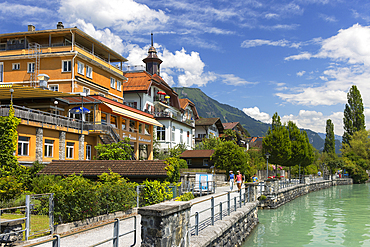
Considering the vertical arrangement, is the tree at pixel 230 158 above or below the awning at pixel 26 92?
below

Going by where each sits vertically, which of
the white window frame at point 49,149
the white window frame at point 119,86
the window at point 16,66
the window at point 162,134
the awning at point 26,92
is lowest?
→ the white window frame at point 49,149

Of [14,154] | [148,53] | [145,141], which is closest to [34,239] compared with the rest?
[14,154]

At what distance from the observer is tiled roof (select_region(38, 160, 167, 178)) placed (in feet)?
56.3

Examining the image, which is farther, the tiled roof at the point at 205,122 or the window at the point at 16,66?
the tiled roof at the point at 205,122

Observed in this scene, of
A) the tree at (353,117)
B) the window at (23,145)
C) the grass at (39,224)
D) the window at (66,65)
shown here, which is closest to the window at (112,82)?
the window at (66,65)

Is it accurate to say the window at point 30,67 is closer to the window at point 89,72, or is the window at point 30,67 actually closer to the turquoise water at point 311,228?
the window at point 89,72

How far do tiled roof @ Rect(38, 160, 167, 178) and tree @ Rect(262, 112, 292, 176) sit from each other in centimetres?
2814

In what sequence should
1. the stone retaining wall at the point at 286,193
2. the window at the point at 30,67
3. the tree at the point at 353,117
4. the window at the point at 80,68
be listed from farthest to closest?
the tree at the point at 353,117 < the window at the point at 30,67 < the window at the point at 80,68 < the stone retaining wall at the point at 286,193

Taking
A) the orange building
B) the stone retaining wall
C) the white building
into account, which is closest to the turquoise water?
the stone retaining wall

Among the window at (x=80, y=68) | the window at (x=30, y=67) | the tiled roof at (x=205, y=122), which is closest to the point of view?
the window at (x=80, y=68)

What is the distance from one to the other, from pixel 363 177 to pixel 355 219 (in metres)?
57.1

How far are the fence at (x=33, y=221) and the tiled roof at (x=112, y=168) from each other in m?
6.32

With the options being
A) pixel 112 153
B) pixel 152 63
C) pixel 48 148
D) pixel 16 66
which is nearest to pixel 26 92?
pixel 48 148

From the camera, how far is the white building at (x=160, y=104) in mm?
47469
